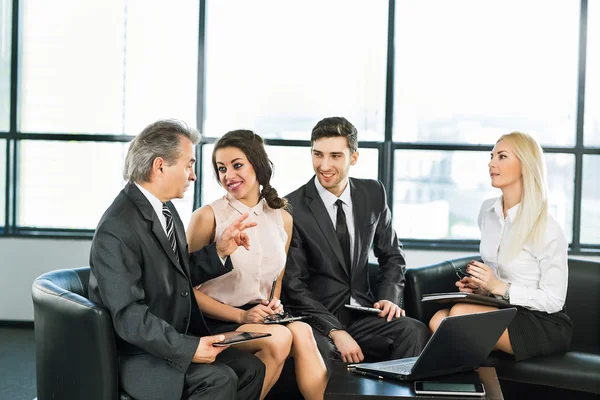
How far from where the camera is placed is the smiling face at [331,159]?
3695 millimetres

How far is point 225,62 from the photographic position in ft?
18.3

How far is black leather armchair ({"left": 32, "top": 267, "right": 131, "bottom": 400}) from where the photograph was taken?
8.44 feet

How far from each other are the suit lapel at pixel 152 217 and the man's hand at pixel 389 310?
1.14 m

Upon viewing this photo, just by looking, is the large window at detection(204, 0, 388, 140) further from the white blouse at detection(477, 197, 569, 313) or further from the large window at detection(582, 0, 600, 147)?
the white blouse at detection(477, 197, 569, 313)

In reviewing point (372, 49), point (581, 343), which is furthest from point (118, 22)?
point (581, 343)

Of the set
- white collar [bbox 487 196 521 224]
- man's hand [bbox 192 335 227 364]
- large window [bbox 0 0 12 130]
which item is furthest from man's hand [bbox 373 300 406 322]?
large window [bbox 0 0 12 130]

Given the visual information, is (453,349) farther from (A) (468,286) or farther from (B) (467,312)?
(A) (468,286)

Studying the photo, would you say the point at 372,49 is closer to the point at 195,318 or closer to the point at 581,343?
the point at 581,343

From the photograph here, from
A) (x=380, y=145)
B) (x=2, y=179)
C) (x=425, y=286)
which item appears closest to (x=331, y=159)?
(x=425, y=286)

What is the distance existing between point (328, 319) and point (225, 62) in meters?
2.73

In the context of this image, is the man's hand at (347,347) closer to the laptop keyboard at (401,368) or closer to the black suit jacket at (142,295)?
the laptop keyboard at (401,368)

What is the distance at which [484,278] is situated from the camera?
11.4 feet

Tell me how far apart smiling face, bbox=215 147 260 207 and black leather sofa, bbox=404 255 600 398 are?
1019 mm

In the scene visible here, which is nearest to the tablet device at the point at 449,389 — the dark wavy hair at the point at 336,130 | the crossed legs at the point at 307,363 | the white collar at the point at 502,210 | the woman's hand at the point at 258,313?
the crossed legs at the point at 307,363
